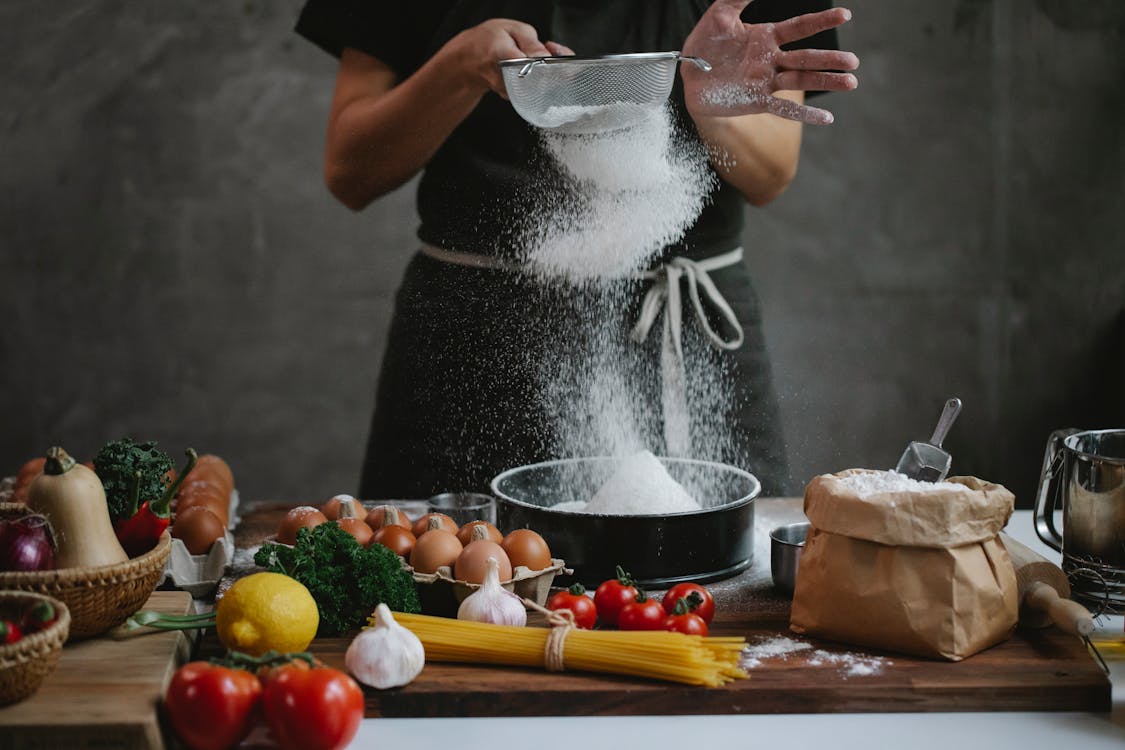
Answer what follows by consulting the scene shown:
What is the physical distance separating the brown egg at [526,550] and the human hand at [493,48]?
92 centimetres

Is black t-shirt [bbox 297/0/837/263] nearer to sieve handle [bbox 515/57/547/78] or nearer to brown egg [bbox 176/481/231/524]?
sieve handle [bbox 515/57/547/78]

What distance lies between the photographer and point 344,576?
145 centimetres

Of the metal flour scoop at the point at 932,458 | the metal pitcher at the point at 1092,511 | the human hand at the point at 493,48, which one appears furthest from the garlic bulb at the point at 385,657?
the human hand at the point at 493,48

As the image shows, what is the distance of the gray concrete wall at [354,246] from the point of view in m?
2.97

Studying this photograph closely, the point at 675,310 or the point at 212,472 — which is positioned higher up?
the point at 675,310

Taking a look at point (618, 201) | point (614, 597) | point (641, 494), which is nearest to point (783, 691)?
point (614, 597)

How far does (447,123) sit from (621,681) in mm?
1399

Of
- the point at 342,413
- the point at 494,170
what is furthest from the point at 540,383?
the point at 342,413

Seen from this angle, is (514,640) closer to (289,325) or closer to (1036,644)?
(1036,644)

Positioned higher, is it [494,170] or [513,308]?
[494,170]

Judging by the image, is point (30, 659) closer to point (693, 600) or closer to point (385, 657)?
point (385, 657)

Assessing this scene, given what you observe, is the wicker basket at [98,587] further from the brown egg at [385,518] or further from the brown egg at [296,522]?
the brown egg at [385,518]

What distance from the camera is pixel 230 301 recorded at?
304cm

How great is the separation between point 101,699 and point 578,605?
56 centimetres
